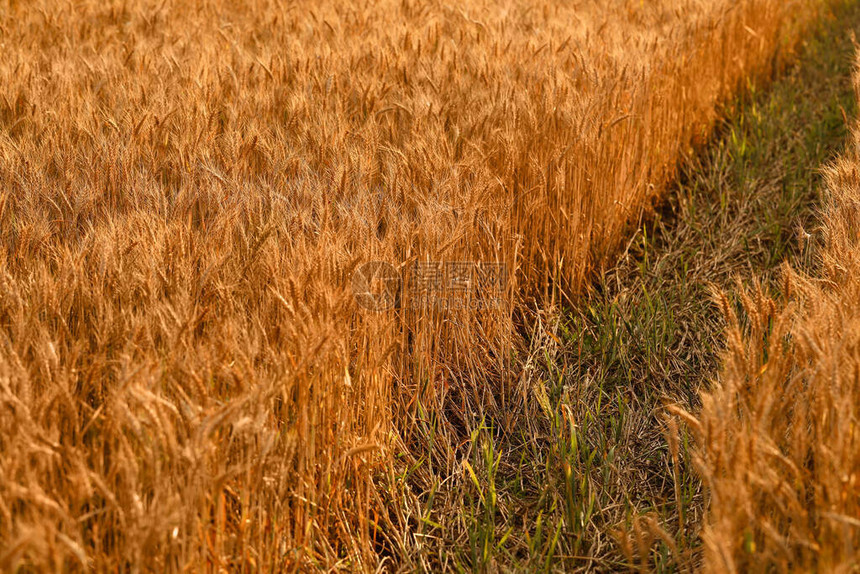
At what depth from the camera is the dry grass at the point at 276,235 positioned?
1.05 m

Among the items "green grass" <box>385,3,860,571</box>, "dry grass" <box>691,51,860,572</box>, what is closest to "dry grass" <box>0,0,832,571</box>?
"green grass" <box>385,3,860,571</box>

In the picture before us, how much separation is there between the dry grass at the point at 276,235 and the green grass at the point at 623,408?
0.09 meters

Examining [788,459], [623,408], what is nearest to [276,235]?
[623,408]

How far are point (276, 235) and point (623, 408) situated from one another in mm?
897

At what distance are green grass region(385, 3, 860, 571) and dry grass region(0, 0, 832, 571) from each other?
0.28ft

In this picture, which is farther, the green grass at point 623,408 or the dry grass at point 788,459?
the green grass at point 623,408

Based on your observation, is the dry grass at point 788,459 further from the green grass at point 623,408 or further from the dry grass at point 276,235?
the dry grass at point 276,235

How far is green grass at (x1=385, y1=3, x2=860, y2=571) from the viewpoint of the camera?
4.92 feet

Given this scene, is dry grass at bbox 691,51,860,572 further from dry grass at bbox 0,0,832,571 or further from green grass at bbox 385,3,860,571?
dry grass at bbox 0,0,832,571

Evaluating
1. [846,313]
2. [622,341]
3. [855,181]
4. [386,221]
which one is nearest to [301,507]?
[386,221]

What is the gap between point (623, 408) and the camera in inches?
69.9

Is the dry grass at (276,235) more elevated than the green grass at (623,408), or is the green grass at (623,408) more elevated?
the dry grass at (276,235)

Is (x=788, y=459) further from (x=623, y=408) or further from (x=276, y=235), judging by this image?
(x=276, y=235)

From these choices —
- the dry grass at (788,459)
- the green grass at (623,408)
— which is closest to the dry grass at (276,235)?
the green grass at (623,408)
